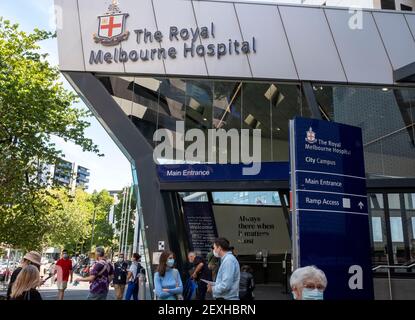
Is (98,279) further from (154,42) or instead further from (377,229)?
(154,42)

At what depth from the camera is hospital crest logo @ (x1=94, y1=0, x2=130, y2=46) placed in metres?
14.7

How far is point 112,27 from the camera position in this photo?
1482 centimetres

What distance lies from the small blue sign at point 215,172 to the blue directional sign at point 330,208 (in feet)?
22.3

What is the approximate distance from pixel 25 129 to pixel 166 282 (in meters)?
11.1

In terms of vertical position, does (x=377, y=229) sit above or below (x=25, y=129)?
below

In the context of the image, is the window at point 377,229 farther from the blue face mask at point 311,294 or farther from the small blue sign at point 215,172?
the blue face mask at point 311,294

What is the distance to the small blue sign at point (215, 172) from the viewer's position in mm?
13562

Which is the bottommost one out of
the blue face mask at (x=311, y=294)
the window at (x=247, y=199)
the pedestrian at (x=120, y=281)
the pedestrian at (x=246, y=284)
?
the pedestrian at (x=120, y=281)

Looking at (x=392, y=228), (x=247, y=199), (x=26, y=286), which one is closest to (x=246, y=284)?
(x=26, y=286)

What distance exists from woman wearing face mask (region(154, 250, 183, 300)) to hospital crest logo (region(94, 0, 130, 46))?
10.7 meters

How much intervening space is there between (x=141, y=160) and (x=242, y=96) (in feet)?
14.0

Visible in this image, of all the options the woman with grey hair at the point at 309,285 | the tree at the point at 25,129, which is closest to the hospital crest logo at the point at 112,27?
the tree at the point at 25,129

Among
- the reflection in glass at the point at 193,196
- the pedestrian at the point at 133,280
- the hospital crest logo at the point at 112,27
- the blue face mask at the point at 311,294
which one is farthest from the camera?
the reflection in glass at the point at 193,196
